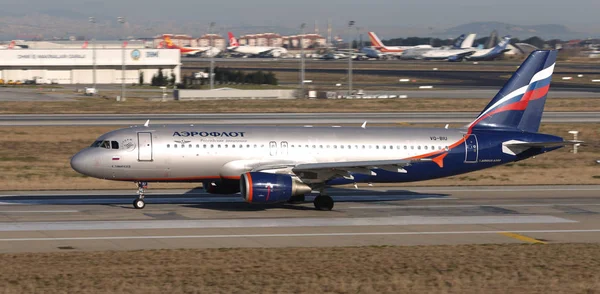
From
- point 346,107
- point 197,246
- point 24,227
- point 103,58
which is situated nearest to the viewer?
point 197,246

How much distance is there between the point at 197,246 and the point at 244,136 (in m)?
9.25

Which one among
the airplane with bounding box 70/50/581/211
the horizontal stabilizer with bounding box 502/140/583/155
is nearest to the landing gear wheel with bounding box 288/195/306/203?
the airplane with bounding box 70/50/581/211

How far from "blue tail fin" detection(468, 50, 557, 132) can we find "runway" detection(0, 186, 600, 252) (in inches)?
145

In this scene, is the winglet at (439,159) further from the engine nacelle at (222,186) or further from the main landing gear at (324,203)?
the engine nacelle at (222,186)

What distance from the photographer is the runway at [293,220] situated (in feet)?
89.7

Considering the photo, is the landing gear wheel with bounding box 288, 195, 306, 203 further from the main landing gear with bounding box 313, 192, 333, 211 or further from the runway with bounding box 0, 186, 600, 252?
the main landing gear with bounding box 313, 192, 333, 211

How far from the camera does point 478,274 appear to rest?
2172cm

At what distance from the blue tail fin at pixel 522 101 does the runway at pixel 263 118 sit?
29316mm

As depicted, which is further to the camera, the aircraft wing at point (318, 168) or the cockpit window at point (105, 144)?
the cockpit window at point (105, 144)

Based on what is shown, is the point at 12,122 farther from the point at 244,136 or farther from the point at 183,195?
the point at 244,136

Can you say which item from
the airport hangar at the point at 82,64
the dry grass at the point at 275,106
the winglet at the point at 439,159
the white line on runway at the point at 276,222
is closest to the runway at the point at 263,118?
the dry grass at the point at 275,106

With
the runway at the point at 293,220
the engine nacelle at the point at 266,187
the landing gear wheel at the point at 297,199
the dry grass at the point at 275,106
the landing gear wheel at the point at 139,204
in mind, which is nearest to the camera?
the runway at the point at 293,220

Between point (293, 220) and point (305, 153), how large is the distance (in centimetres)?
422

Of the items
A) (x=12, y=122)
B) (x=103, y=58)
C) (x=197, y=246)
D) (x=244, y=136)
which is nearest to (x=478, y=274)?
(x=197, y=246)
